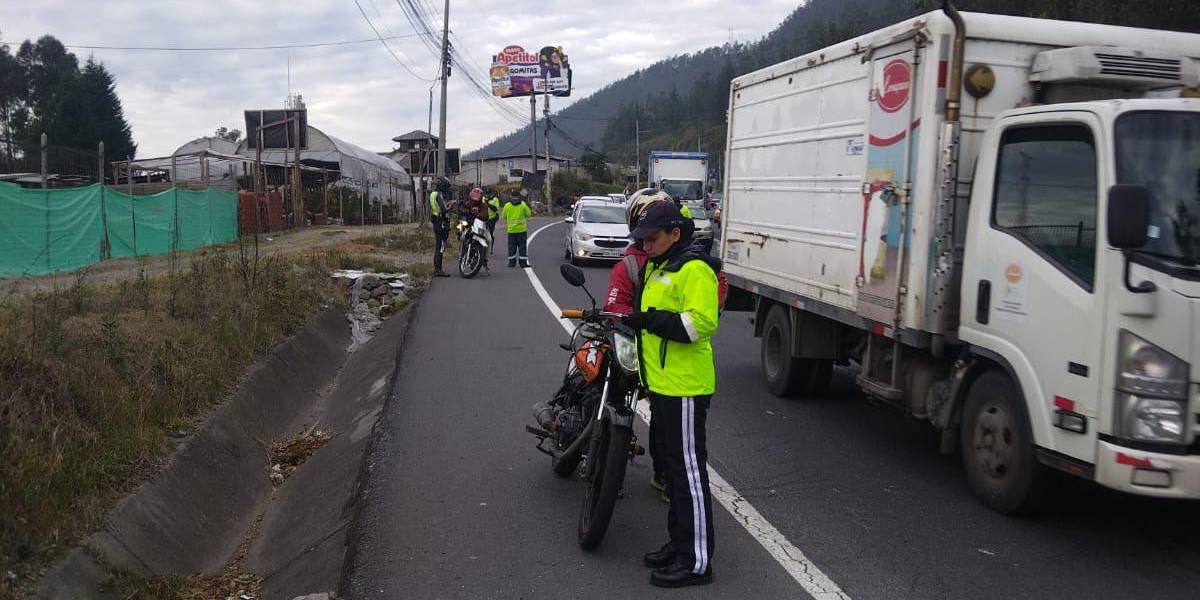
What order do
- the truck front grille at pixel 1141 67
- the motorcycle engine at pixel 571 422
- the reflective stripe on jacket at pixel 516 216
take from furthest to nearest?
the reflective stripe on jacket at pixel 516 216 < the motorcycle engine at pixel 571 422 < the truck front grille at pixel 1141 67

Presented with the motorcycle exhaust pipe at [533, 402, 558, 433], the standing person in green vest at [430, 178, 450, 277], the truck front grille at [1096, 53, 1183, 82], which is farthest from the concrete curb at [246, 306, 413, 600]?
the standing person in green vest at [430, 178, 450, 277]

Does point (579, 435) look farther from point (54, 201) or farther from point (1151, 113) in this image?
point (54, 201)

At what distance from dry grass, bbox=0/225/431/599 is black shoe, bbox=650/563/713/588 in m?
2.39

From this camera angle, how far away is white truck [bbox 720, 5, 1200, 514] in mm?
4652

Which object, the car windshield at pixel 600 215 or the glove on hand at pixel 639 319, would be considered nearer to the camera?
the glove on hand at pixel 639 319

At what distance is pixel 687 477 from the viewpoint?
475 centimetres

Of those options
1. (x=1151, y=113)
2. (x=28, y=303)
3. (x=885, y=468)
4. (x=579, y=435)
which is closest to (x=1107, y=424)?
(x=1151, y=113)

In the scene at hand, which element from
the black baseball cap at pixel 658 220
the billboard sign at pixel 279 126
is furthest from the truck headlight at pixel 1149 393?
the billboard sign at pixel 279 126

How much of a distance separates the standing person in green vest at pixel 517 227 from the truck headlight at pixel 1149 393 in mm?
17341

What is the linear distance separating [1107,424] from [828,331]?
379 cm

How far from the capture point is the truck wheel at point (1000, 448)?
17.8 feet

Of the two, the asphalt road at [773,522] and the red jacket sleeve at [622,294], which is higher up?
the red jacket sleeve at [622,294]

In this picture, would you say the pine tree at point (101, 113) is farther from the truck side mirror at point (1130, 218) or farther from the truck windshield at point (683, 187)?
the truck side mirror at point (1130, 218)

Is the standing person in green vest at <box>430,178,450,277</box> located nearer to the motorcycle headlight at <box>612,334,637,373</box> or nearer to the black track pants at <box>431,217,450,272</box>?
the black track pants at <box>431,217,450,272</box>
